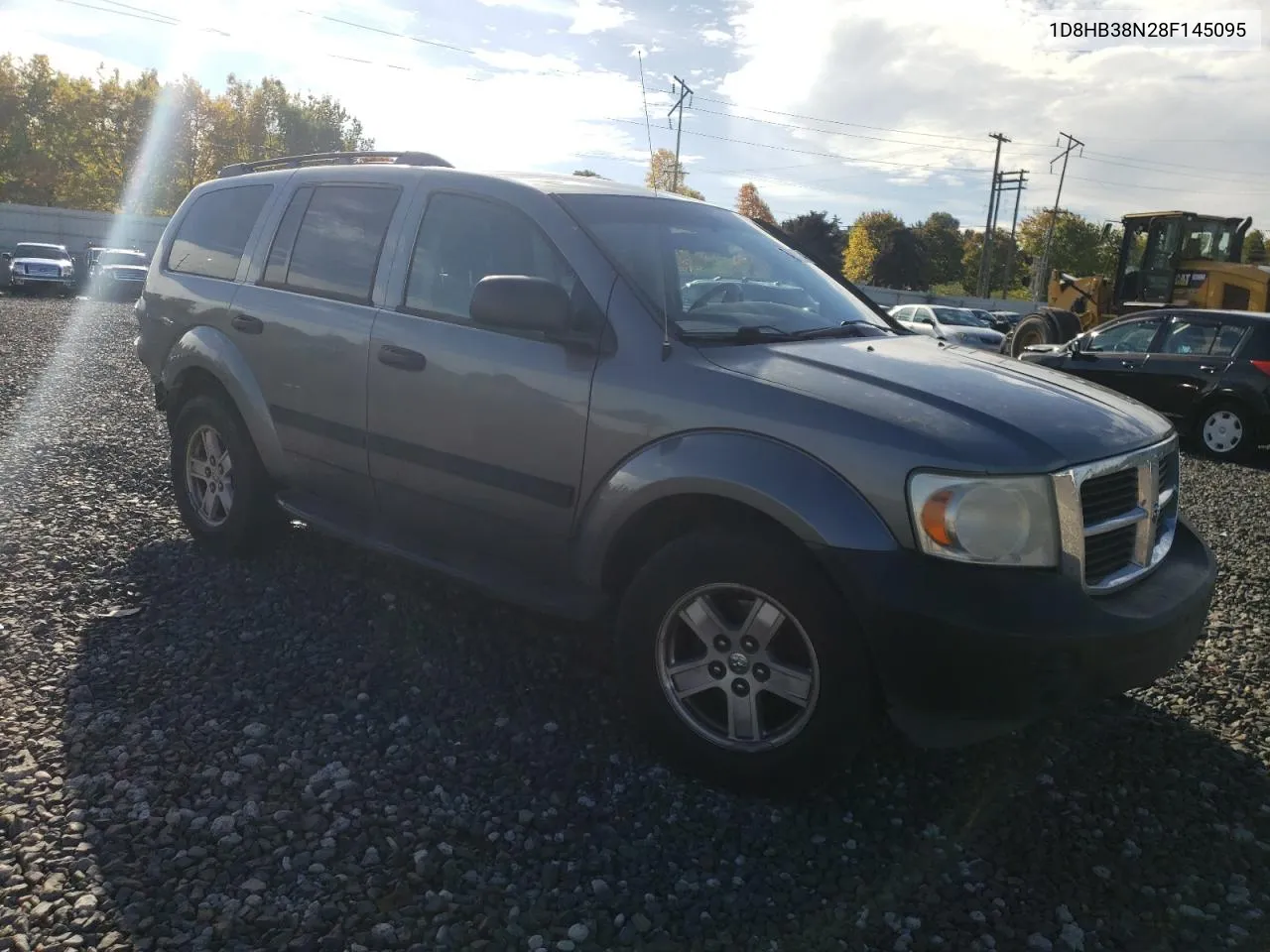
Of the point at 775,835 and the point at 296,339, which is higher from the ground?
the point at 296,339

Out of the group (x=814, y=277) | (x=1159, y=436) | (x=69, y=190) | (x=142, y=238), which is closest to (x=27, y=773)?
(x=814, y=277)

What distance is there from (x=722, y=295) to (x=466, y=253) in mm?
1007

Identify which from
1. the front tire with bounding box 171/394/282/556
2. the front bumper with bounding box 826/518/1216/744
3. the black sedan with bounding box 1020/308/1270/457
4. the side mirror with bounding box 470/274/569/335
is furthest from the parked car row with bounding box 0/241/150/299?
the front bumper with bounding box 826/518/1216/744

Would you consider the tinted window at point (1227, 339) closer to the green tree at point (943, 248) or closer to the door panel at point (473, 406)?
the door panel at point (473, 406)

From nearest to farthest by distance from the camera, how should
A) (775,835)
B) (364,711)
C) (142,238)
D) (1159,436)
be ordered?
1. (775,835)
2. (1159,436)
3. (364,711)
4. (142,238)

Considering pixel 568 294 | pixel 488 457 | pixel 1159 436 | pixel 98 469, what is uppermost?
pixel 568 294

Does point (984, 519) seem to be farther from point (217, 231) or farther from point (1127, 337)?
point (1127, 337)

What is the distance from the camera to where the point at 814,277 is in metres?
4.13

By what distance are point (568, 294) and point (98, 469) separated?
496 centimetres

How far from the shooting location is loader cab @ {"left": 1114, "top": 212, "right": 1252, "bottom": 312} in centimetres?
1694

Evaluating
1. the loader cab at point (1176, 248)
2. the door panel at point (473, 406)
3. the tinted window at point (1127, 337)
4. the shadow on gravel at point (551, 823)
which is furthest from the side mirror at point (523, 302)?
the loader cab at point (1176, 248)

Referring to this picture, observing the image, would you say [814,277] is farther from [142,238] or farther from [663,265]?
[142,238]

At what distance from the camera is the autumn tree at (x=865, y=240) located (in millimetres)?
89062

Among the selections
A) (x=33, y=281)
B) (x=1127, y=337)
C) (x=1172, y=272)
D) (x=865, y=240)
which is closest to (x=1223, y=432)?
(x=1127, y=337)
